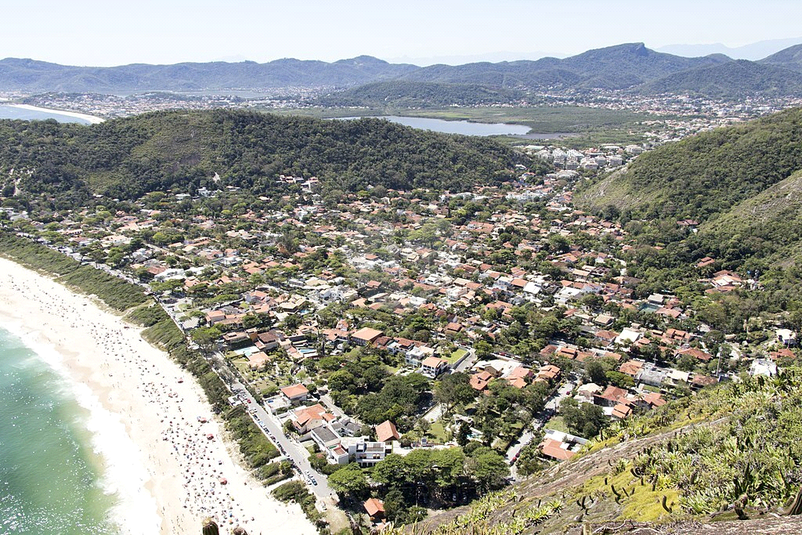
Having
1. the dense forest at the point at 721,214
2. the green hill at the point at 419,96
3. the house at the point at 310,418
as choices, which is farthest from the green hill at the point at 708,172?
the green hill at the point at 419,96

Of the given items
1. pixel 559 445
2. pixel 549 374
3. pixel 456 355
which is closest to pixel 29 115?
pixel 456 355

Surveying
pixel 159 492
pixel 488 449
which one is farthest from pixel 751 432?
pixel 159 492

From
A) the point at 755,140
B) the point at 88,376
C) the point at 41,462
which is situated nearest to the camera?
the point at 41,462

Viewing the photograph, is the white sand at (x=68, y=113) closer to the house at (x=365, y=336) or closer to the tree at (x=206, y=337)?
the tree at (x=206, y=337)

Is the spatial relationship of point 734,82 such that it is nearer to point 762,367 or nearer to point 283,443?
point 762,367

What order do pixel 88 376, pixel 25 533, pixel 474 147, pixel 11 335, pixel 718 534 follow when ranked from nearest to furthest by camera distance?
pixel 718 534 < pixel 25 533 < pixel 88 376 < pixel 11 335 < pixel 474 147

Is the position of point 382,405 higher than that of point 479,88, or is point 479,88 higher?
point 479,88

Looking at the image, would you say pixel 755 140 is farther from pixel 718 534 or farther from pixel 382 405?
pixel 718 534
